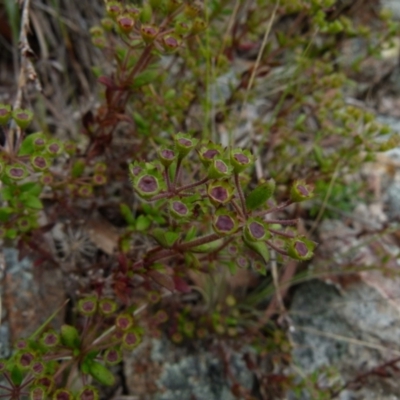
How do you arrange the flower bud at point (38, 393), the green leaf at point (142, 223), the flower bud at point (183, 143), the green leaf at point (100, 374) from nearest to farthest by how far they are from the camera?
the flower bud at point (183, 143) < the flower bud at point (38, 393) < the green leaf at point (100, 374) < the green leaf at point (142, 223)

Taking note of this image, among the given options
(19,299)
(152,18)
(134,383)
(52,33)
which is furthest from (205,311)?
(52,33)

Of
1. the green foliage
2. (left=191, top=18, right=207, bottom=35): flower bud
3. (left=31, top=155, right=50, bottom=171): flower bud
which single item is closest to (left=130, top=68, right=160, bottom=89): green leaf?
the green foliage

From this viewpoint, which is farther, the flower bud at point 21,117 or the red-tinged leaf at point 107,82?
the red-tinged leaf at point 107,82

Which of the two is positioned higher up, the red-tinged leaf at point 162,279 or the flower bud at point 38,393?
the red-tinged leaf at point 162,279

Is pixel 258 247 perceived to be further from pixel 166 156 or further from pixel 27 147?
pixel 27 147

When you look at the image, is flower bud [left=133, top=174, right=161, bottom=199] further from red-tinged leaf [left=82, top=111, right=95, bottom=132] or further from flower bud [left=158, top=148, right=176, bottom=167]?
red-tinged leaf [left=82, top=111, right=95, bottom=132]

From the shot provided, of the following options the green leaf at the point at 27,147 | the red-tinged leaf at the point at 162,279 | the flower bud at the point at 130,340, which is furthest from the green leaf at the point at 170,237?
the green leaf at the point at 27,147

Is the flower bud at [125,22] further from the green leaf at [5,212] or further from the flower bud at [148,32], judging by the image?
the green leaf at [5,212]
